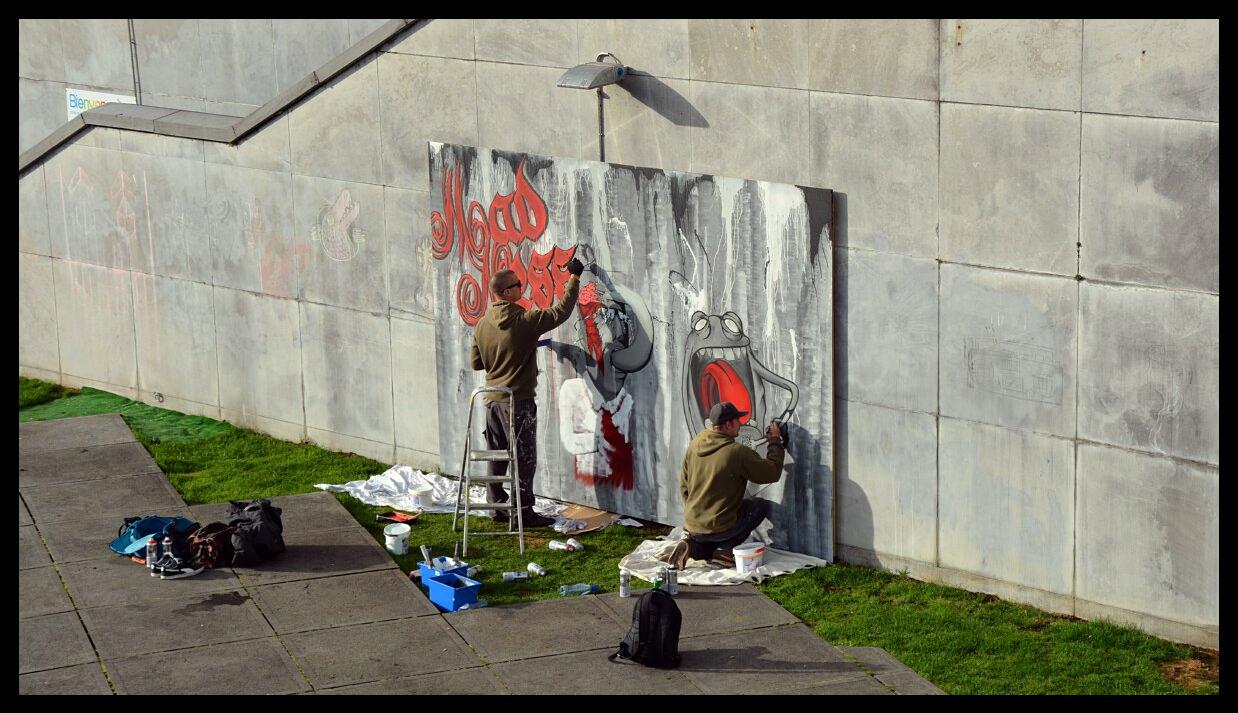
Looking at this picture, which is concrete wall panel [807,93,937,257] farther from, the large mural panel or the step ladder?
the step ladder

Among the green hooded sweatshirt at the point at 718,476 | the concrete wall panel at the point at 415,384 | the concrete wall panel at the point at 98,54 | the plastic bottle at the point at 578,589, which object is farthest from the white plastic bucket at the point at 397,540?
the concrete wall panel at the point at 98,54

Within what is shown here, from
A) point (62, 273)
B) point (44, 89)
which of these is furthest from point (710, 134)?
point (44, 89)

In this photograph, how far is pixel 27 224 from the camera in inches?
707

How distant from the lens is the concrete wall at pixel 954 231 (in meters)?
10.2

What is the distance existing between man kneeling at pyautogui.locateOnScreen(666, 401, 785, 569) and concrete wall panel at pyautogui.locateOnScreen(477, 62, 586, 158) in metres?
2.70

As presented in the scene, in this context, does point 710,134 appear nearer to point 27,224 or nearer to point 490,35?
point 490,35

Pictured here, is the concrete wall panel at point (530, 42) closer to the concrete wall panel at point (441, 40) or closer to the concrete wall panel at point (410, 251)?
the concrete wall panel at point (441, 40)

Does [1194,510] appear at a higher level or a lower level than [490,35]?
lower

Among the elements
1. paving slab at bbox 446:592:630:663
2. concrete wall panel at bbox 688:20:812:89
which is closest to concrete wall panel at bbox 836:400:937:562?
paving slab at bbox 446:592:630:663

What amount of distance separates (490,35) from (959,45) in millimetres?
4389

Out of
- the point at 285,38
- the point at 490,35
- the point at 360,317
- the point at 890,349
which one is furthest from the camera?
the point at 285,38

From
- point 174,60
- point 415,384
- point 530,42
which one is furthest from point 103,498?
point 174,60

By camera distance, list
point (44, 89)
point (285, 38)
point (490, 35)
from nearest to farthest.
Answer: point (490, 35) < point (285, 38) < point (44, 89)

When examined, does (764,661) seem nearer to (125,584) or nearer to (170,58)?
(125,584)
